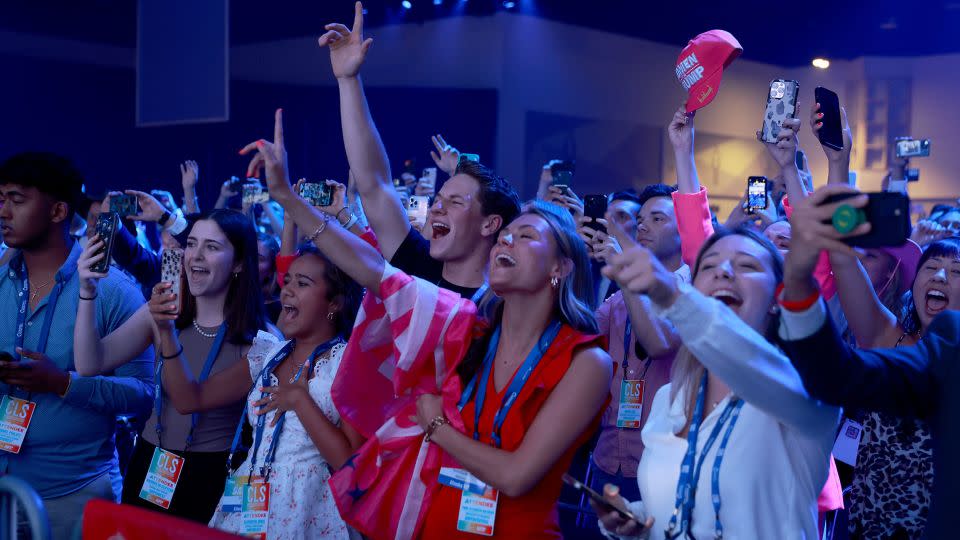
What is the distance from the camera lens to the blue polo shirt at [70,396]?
2.74 metres

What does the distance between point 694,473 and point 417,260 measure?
1.25m

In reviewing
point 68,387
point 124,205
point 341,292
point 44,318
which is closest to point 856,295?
point 341,292

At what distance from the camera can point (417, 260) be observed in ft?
8.86

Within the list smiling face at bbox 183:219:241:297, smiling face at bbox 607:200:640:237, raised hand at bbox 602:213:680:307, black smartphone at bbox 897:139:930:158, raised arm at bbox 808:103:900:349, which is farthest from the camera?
black smartphone at bbox 897:139:930:158

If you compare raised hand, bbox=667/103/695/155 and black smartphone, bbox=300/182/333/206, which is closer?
raised hand, bbox=667/103/695/155

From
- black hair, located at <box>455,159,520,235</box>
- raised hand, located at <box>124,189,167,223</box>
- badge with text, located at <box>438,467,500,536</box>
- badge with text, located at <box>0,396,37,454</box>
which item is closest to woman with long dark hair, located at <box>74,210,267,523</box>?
badge with text, located at <box>0,396,37,454</box>

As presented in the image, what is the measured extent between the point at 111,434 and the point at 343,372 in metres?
1.11

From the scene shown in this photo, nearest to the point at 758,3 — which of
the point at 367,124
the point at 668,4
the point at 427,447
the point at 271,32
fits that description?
the point at 668,4

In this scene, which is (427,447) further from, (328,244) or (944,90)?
(944,90)

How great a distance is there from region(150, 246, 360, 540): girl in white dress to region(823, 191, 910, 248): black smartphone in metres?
1.46

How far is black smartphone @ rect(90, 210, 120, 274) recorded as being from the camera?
2664mm

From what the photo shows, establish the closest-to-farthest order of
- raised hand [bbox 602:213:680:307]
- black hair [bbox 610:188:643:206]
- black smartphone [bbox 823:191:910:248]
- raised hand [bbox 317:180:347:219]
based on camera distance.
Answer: black smartphone [bbox 823:191:910:248]
raised hand [bbox 602:213:680:307]
raised hand [bbox 317:180:347:219]
black hair [bbox 610:188:643:206]

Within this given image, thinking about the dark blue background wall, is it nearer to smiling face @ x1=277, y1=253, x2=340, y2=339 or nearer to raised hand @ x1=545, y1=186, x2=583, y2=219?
raised hand @ x1=545, y1=186, x2=583, y2=219

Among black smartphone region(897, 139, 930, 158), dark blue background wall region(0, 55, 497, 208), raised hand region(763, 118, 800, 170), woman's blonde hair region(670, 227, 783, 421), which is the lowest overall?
woman's blonde hair region(670, 227, 783, 421)
